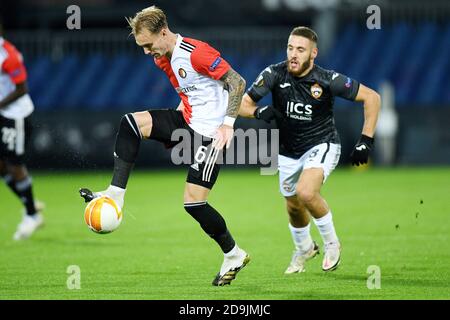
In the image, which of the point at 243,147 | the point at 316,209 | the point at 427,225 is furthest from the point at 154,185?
the point at 316,209

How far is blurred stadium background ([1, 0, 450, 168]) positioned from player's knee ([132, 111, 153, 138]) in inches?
436

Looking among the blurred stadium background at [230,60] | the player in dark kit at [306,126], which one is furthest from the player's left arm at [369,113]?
the blurred stadium background at [230,60]

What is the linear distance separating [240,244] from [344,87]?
9.65ft

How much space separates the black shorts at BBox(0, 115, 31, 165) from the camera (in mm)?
11547

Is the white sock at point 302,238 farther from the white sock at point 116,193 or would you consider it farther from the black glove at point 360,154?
the white sock at point 116,193

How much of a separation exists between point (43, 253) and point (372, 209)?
5.08 metres

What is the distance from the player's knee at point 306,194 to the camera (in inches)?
316

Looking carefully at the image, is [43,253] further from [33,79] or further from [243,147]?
[33,79]

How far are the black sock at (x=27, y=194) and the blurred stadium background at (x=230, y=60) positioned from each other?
7.21m

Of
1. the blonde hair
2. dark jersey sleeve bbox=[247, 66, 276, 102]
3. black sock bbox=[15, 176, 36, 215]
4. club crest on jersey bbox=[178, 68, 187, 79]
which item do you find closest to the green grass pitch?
black sock bbox=[15, 176, 36, 215]

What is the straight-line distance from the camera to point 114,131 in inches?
757

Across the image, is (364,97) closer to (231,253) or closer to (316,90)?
(316,90)

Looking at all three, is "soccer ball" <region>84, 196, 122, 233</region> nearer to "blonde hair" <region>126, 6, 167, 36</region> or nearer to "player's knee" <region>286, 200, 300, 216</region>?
"blonde hair" <region>126, 6, 167, 36</region>

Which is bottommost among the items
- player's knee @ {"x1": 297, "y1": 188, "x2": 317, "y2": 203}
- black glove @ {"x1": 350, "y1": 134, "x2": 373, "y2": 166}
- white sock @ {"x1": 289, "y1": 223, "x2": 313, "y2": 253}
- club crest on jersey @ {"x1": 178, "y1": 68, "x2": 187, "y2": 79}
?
white sock @ {"x1": 289, "y1": 223, "x2": 313, "y2": 253}
